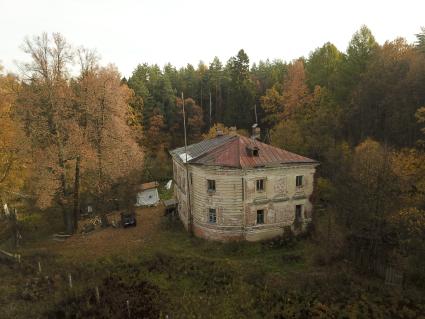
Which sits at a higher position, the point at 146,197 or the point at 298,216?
the point at 298,216

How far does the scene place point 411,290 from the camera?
1744cm

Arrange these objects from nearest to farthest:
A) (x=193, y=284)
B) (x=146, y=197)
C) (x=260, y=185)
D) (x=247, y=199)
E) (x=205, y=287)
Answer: (x=205, y=287), (x=193, y=284), (x=247, y=199), (x=260, y=185), (x=146, y=197)

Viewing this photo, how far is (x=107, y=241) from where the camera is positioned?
2733 cm

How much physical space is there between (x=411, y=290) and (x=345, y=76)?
91.3 feet

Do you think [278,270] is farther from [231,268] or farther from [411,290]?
[411,290]

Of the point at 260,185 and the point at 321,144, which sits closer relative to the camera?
the point at 260,185

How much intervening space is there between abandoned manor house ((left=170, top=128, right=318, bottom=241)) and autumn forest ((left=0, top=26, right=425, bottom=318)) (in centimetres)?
240

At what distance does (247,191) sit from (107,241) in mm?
12006

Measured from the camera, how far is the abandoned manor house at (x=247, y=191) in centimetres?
2477

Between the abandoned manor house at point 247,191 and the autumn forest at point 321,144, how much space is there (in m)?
2.40

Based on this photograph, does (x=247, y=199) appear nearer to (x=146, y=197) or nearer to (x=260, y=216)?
(x=260, y=216)

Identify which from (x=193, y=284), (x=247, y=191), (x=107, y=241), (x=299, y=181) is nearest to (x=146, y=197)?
(x=107, y=241)

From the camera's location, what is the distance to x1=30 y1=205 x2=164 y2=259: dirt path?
24.6m

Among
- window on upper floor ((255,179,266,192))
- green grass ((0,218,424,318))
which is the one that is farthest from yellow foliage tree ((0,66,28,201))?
window on upper floor ((255,179,266,192))
